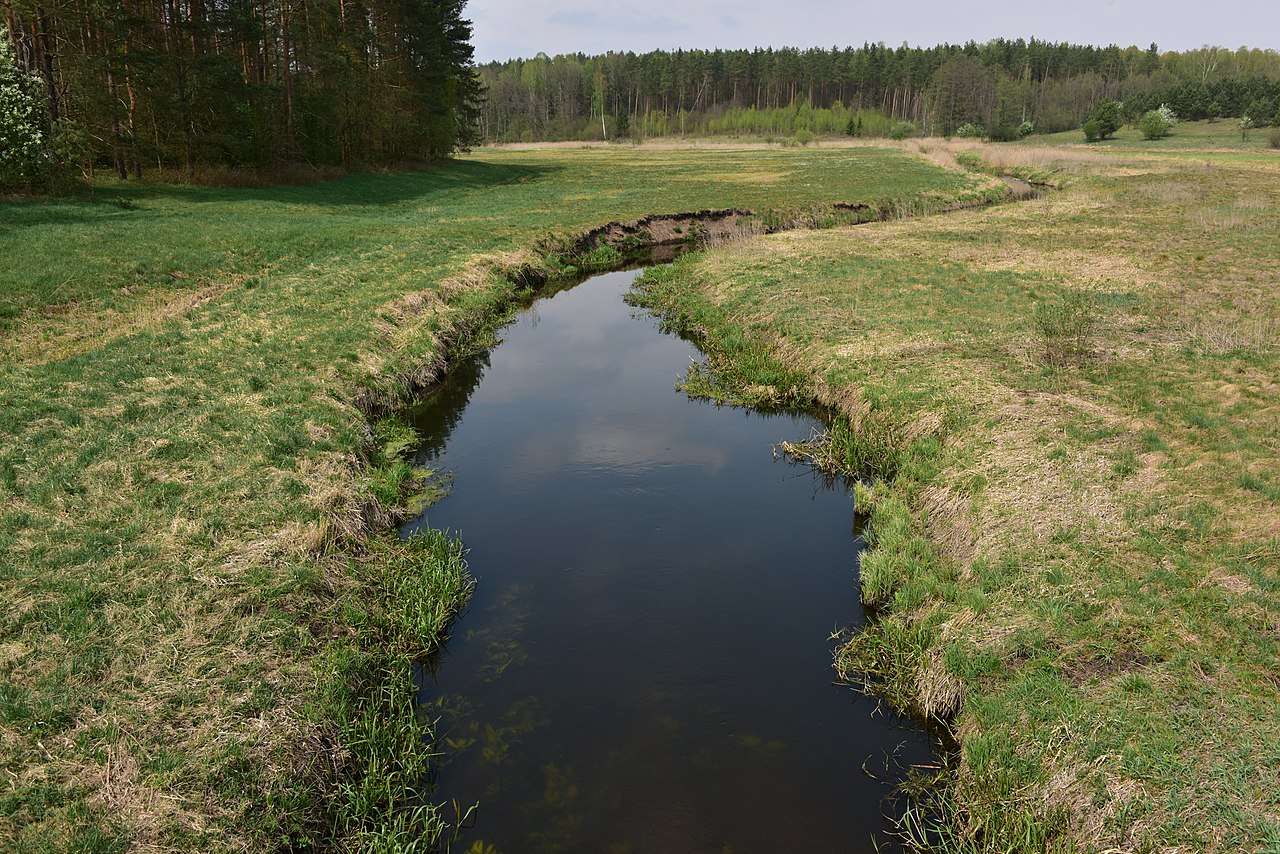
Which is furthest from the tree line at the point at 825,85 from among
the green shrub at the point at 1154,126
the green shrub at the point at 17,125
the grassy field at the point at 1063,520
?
the grassy field at the point at 1063,520

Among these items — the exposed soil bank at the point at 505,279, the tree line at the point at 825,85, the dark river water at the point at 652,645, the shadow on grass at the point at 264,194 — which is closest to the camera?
the dark river water at the point at 652,645

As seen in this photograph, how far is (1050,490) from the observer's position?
10508 mm

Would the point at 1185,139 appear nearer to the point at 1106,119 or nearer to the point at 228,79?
the point at 1106,119

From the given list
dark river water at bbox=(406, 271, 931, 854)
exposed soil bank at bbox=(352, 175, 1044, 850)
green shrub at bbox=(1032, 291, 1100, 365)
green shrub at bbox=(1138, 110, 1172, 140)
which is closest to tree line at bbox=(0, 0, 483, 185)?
exposed soil bank at bbox=(352, 175, 1044, 850)

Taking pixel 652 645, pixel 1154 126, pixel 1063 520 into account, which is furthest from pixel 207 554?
pixel 1154 126

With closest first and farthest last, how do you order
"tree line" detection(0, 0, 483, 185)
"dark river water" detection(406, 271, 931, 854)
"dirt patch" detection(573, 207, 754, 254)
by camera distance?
1. "dark river water" detection(406, 271, 931, 854)
2. "tree line" detection(0, 0, 483, 185)
3. "dirt patch" detection(573, 207, 754, 254)

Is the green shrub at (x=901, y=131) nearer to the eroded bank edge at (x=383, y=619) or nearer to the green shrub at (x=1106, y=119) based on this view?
the green shrub at (x=1106, y=119)

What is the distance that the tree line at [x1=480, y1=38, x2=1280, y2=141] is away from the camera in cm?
14850

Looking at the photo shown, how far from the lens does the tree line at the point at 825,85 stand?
148m

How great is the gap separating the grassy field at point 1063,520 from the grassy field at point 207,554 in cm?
574

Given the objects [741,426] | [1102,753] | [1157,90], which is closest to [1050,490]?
[1102,753]

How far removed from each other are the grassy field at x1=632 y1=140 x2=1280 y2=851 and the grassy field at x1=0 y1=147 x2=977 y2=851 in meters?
5.74

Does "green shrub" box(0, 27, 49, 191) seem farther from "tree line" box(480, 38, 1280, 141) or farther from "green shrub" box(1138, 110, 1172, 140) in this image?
"tree line" box(480, 38, 1280, 141)

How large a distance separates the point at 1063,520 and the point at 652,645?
5.79 meters
